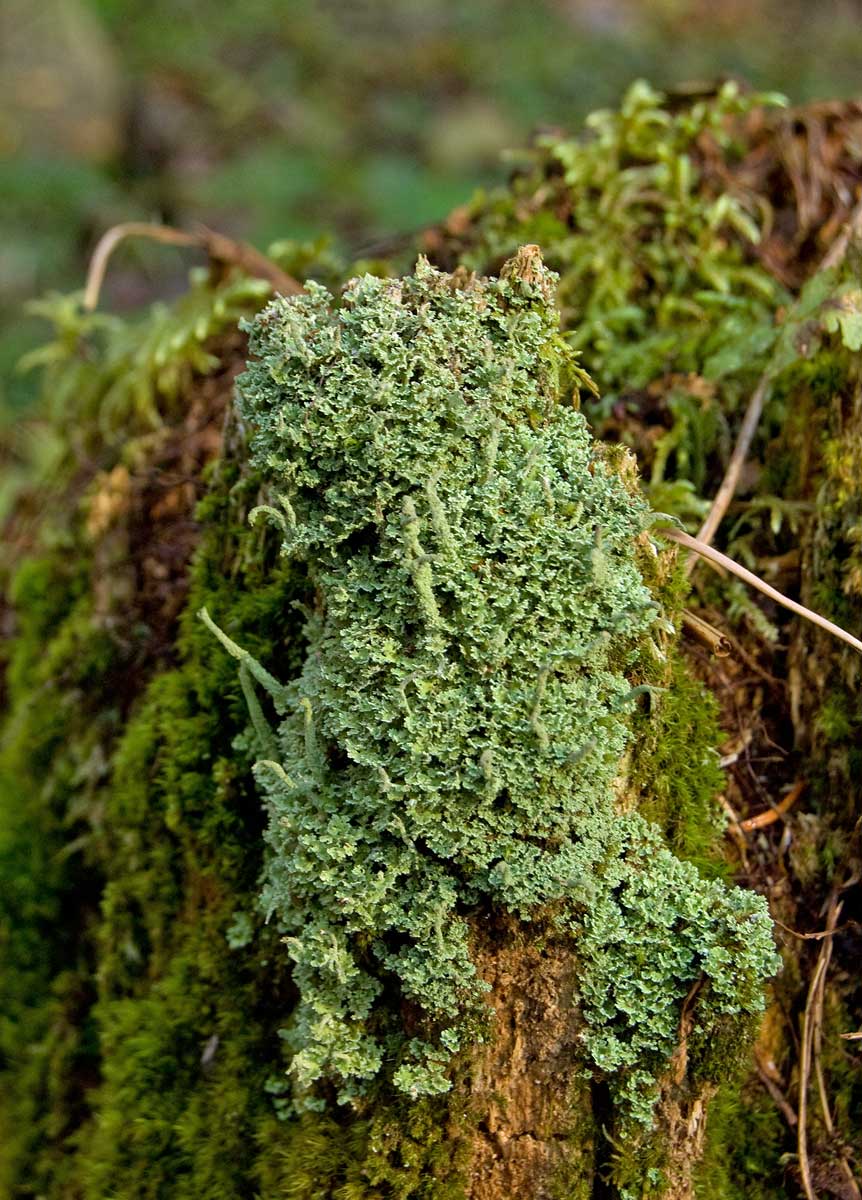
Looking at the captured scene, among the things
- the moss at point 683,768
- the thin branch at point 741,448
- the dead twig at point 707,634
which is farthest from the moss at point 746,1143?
the thin branch at point 741,448

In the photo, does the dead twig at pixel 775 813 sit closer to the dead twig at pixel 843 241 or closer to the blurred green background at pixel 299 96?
the dead twig at pixel 843 241

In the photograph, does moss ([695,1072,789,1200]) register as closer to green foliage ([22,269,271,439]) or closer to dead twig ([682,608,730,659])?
dead twig ([682,608,730,659])

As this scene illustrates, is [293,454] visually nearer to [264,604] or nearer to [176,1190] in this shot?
[264,604]

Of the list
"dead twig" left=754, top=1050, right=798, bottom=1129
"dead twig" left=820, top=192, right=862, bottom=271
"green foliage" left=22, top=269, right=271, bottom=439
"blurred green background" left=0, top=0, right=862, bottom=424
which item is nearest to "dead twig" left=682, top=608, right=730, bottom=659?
"dead twig" left=754, top=1050, right=798, bottom=1129

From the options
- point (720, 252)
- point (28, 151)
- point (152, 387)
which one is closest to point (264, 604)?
point (152, 387)

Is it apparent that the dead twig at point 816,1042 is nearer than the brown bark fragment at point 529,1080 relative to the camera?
No

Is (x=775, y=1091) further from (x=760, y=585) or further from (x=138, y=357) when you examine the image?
(x=138, y=357)
